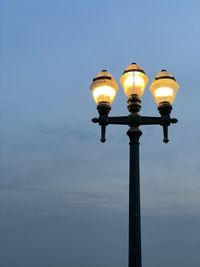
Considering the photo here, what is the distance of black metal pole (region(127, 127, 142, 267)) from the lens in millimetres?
5047

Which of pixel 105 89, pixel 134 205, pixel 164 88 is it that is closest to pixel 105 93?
pixel 105 89

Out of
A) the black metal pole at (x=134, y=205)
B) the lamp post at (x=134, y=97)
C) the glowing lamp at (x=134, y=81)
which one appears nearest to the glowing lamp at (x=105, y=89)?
the lamp post at (x=134, y=97)

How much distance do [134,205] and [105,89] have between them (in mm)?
1702

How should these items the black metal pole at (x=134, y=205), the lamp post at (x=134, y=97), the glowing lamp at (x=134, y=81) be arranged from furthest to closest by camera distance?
1. the glowing lamp at (x=134, y=81)
2. the lamp post at (x=134, y=97)
3. the black metal pole at (x=134, y=205)

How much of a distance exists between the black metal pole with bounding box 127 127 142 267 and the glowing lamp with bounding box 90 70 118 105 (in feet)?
1.89

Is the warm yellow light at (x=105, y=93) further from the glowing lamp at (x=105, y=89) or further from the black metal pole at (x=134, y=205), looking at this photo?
the black metal pole at (x=134, y=205)

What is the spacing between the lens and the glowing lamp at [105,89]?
5914mm

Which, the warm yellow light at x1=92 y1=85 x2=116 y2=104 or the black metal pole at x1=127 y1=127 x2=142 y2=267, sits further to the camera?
the warm yellow light at x1=92 y1=85 x2=116 y2=104

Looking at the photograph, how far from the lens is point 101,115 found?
5.88m

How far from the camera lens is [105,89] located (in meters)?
5.91

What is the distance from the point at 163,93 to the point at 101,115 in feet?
3.18

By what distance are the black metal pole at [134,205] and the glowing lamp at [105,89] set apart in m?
0.57

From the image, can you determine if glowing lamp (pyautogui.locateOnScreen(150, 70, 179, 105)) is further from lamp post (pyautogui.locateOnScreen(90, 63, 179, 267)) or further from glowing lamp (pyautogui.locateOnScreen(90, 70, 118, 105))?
glowing lamp (pyautogui.locateOnScreen(90, 70, 118, 105))

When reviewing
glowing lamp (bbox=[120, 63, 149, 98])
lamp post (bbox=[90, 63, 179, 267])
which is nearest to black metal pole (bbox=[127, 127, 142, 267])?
lamp post (bbox=[90, 63, 179, 267])
